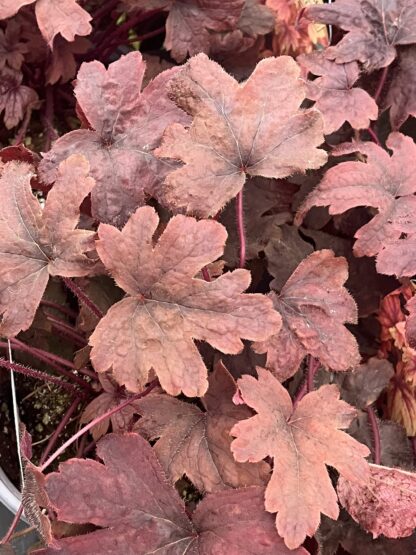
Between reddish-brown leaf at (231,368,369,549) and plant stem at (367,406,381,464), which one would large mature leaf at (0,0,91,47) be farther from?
plant stem at (367,406,381,464)

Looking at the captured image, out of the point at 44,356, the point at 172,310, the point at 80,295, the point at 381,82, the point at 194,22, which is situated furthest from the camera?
the point at 194,22

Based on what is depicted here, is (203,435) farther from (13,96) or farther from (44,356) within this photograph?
(13,96)

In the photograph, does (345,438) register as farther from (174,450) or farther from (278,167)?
(278,167)

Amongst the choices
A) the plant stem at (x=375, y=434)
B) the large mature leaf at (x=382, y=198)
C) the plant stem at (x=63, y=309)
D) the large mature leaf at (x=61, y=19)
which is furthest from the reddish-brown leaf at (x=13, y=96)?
the plant stem at (x=375, y=434)

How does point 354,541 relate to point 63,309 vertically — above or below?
below

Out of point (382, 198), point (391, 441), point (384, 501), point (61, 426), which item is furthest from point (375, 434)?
point (61, 426)

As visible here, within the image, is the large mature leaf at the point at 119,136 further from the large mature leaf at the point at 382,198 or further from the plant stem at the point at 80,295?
the large mature leaf at the point at 382,198
